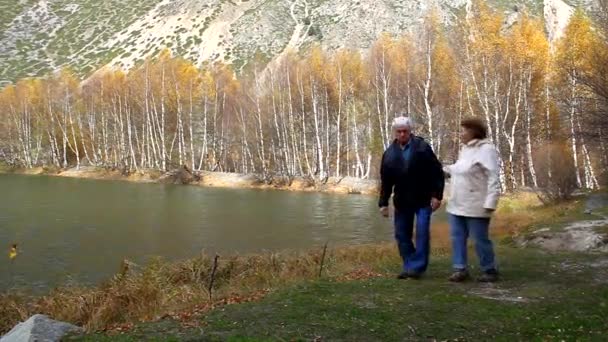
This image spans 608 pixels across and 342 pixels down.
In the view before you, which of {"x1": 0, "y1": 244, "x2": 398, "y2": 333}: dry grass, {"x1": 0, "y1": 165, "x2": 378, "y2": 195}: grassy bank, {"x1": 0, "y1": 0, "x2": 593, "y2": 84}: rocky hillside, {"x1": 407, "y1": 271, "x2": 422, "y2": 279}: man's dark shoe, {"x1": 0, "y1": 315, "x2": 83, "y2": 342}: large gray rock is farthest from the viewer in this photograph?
{"x1": 0, "y1": 0, "x2": 593, "y2": 84}: rocky hillside

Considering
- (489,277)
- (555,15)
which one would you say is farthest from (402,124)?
(555,15)

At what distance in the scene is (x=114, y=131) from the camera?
7162cm

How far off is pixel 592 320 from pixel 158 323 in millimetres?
4524

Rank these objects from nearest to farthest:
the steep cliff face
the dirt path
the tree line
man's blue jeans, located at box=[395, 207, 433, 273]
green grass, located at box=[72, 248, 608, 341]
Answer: green grass, located at box=[72, 248, 608, 341] < man's blue jeans, located at box=[395, 207, 433, 273] < the dirt path < the tree line < the steep cliff face

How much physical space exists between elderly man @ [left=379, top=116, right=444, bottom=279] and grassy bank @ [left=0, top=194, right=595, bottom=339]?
0.67 m

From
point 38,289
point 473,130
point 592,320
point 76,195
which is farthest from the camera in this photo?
point 76,195

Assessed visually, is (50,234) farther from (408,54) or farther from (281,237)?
(408,54)

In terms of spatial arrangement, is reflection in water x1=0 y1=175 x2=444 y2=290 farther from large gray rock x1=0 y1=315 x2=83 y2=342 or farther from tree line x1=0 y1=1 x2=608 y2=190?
tree line x1=0 y1=1 x2=608 y2=190

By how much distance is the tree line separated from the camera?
117 ft

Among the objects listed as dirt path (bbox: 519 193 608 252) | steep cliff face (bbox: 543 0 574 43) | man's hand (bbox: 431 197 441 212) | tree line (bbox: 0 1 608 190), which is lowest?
dirt path (bbox: 519 193 608 252)

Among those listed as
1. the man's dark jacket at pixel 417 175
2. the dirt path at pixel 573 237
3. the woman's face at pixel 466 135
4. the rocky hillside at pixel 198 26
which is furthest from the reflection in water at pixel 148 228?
the rocky hillside at pixel 198 26

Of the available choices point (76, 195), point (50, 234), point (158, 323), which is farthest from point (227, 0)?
point (158, 323)

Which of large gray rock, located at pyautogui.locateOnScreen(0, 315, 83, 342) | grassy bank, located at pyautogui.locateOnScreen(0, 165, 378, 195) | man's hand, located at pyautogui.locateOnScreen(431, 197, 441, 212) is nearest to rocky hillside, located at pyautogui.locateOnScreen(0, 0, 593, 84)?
grassy bank, located at pyautogui.locateOnScreen(0, 165, 378, 195)

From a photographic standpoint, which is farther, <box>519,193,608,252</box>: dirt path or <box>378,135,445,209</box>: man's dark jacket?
<box>519,193,608,252</box>: dirt path
